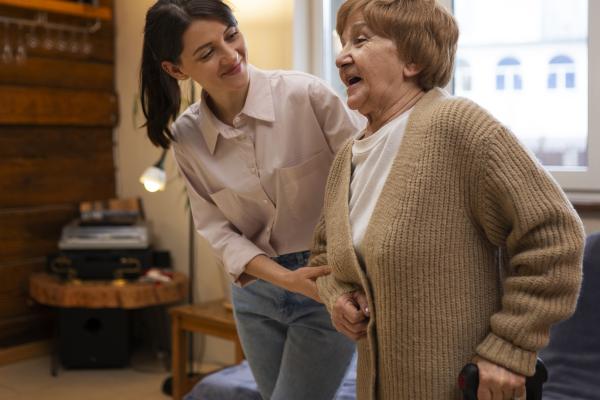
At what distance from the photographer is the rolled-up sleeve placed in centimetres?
172

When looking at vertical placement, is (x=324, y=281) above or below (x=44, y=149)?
below

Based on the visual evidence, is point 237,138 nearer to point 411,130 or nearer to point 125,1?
point 411,130

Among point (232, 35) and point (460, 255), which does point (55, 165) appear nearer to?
point (232, 35)

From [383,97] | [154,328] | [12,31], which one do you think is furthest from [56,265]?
[383,97]

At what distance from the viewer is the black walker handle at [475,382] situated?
1.13 m

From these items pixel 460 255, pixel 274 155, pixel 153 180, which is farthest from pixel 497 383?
pixel 153 180

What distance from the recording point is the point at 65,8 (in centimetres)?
386

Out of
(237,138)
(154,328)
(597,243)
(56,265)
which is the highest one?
(237,138)

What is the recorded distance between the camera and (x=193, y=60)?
166 centimetres

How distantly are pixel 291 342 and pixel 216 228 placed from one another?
0.33 metres

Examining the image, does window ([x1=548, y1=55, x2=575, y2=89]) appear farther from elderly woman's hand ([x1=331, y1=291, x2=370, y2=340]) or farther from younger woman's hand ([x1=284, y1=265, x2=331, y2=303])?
elderly woman's hand ([x1=331, y1=291, x2=370, y2=340])

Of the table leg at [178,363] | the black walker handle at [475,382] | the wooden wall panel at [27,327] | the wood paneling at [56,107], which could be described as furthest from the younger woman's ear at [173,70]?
the wooden wall panel at [27,327]

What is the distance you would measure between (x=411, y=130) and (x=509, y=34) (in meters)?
1.77

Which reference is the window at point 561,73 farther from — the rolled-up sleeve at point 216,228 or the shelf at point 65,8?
the shelf at point 65,8
